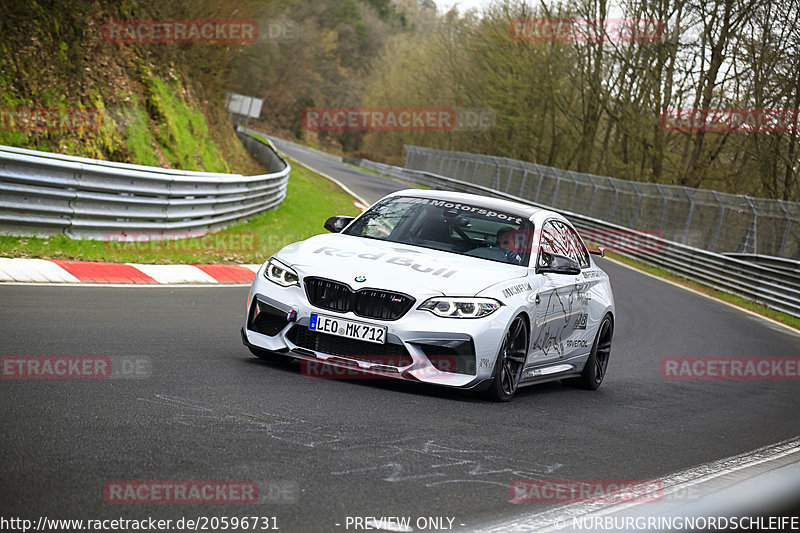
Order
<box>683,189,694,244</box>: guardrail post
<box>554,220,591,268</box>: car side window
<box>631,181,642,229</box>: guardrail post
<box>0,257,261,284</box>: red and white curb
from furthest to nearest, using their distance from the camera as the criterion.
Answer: <box>631,181,642,229</box>: guardrail post, <box>683,189,694,244</box>: guardrail post, <box>0,257,261,284</box>: red and white curb, <box>554,220,591,268</box>: car side window

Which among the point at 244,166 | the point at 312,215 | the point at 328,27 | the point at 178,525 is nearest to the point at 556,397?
the point at 178,525

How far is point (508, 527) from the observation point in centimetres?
385

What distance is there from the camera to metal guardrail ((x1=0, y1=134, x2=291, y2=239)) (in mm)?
12586

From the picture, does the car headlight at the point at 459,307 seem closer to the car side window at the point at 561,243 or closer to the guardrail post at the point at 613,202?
the car side window at the point at 561,243
